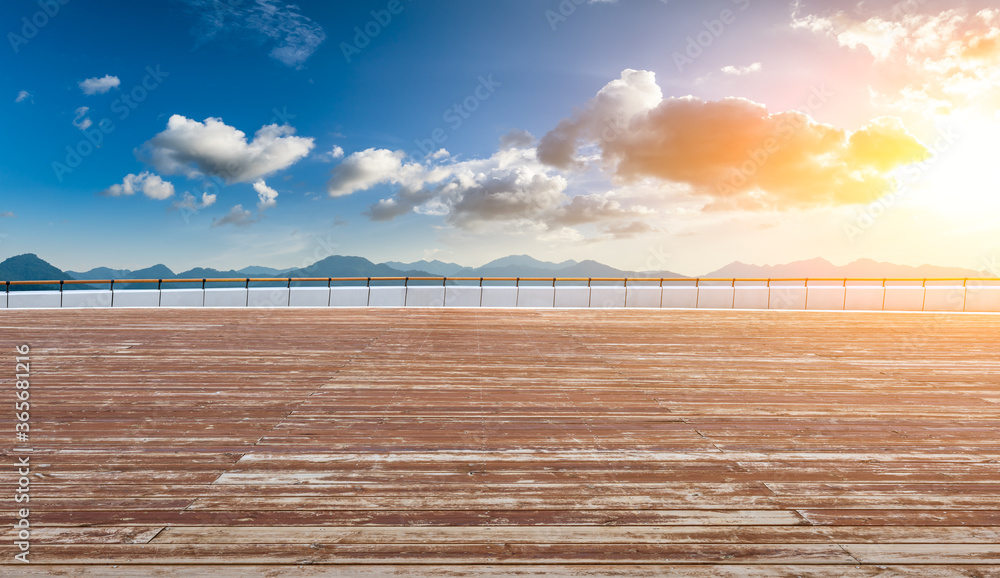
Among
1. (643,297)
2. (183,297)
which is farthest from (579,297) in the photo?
(183,297)

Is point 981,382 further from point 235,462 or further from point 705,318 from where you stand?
point 235,462

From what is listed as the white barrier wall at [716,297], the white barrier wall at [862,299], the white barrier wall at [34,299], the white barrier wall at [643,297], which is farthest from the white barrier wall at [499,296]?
the white barrier wall at [34,299]

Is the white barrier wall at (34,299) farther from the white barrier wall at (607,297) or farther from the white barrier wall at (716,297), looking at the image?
the white barrier wall at (716,297)

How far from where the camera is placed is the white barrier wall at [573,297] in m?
13.2

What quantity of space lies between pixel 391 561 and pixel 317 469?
3.70ft

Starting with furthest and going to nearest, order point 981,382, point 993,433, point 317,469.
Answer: point 981,382 → point 993,433 → point 317,469

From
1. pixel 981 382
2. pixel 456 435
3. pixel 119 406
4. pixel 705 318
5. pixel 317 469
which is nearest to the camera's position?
pixel 317 469

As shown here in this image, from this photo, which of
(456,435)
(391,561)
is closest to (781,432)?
(456,435)

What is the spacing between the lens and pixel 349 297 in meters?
12.9

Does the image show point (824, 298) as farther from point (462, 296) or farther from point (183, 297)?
point (183, 297)

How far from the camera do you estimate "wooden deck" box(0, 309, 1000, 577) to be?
2.32 m

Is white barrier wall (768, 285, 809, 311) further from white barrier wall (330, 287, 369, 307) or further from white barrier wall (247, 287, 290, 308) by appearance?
white barrier wall (247, 287, 290, 308)

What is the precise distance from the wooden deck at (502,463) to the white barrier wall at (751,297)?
21.4 ft

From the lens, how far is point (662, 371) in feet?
19.8
